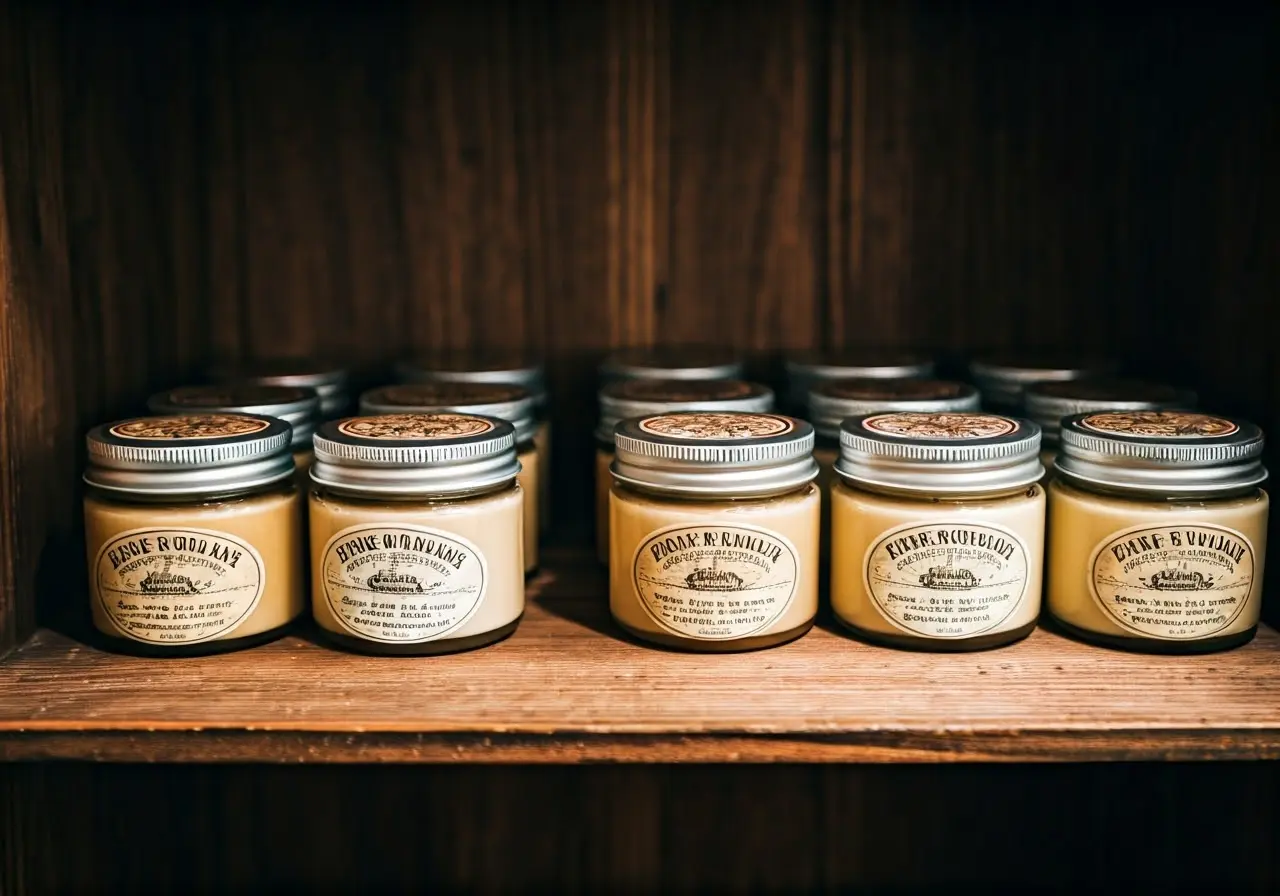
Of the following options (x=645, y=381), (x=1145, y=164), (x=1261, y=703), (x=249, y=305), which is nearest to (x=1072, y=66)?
(x=1145, y=164)

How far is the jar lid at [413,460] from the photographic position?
2.41 feet

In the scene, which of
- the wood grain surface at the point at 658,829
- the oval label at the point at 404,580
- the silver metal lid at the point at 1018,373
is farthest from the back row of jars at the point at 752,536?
Result: the wood grain surface at the point at 658,829

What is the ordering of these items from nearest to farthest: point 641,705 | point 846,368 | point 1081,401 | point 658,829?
point 641,705, point 1081,401, point 846,368, point 658,829

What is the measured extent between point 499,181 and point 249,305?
22 cm

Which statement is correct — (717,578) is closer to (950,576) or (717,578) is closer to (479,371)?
(950,576)

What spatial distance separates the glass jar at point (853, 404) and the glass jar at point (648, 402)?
40 mm

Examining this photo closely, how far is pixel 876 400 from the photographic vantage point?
0.88m

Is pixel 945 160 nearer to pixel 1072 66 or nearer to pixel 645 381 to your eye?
pixel 1072 66

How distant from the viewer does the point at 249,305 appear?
1035 mm

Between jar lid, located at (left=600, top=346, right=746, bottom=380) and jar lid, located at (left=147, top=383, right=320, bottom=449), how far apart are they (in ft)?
0.73

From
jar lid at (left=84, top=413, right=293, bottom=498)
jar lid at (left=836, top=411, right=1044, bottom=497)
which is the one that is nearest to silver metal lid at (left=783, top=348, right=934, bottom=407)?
jar lid at (left=836, top=411, right=1044, bottom=497)

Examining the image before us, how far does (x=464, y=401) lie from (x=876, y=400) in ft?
0.92

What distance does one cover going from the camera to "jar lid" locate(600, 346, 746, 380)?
958mm

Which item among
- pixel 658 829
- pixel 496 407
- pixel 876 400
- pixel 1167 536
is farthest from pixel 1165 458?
pixel 658 829
